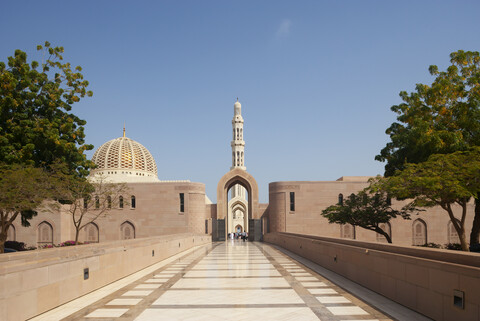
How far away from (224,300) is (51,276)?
342 cm

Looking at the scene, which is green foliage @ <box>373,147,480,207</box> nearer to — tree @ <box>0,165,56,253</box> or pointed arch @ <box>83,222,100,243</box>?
tree @ <box>0,165,56,253</box>

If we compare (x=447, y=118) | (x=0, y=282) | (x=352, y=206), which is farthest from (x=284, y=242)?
(x=0, y=282)

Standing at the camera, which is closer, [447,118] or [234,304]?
[234,304]

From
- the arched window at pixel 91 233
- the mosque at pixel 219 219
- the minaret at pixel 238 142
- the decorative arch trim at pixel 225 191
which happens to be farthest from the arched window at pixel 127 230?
the minaret at pixel 238 142

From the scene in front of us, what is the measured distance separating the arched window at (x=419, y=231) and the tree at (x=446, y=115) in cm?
2026

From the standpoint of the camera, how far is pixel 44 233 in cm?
3972

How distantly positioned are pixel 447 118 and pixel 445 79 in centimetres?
183

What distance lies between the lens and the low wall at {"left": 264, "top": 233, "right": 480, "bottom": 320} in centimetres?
616

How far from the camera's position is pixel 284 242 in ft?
89.1

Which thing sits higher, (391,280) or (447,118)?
(447,118)

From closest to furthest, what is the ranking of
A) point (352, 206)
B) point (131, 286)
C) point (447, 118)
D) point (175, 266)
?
point (131, 286) → point (175, 266) → point (447, 118) → point (352, 206)

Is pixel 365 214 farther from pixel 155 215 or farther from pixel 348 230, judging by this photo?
pixel 155 215

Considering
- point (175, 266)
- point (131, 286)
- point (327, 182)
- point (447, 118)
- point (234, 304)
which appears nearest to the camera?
point (234, 304)

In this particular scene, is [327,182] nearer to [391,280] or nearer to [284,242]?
[284,242]
